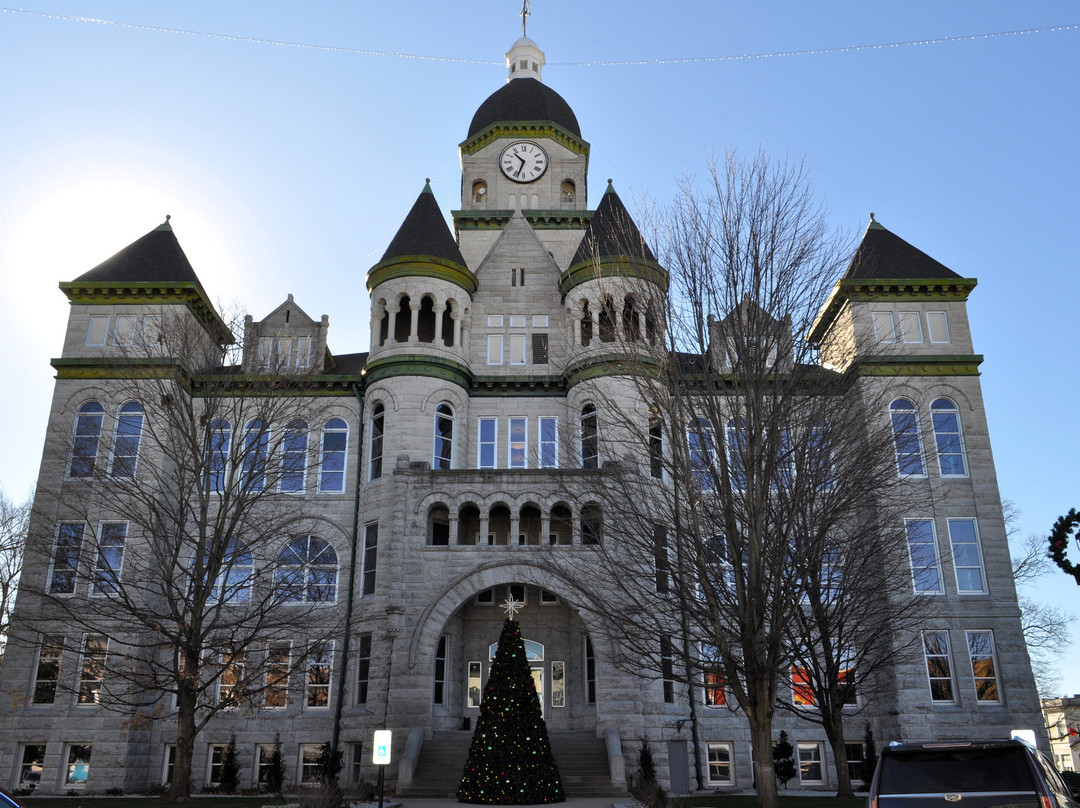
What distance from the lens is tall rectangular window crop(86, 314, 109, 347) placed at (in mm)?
32312

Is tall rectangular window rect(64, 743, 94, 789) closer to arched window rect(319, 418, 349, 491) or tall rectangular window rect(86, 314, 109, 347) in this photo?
arched window rect(319, 418, 349, 491)

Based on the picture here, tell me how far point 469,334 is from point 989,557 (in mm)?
20163

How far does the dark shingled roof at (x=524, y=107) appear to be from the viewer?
42781mm

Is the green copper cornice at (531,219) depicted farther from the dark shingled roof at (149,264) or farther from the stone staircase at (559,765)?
the stone staircase at (559,765)

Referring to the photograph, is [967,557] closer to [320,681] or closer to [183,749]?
[320,681]

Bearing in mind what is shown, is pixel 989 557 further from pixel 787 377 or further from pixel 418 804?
pixel 418 804

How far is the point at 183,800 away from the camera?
72.2ft

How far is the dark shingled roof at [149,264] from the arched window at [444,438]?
1060cm

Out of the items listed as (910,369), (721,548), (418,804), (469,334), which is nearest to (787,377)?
(721,548)

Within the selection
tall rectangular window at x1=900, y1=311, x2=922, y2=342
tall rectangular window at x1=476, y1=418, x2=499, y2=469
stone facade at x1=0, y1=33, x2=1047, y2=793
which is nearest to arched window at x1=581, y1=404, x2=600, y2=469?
stone facade at x1=0, y1=33, x2=1047, y2=793

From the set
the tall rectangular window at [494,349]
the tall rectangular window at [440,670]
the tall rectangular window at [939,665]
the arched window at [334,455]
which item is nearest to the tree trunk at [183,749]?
the tall rectangular window at [440,670]

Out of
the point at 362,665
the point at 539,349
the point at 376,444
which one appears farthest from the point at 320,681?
the point at 539,349

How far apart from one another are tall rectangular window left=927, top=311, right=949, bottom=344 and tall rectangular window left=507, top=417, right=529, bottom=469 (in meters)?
15.3

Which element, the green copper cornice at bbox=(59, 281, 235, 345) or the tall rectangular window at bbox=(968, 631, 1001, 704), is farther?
the green copper cornice at bbox=(59, 281, 235, 345)
